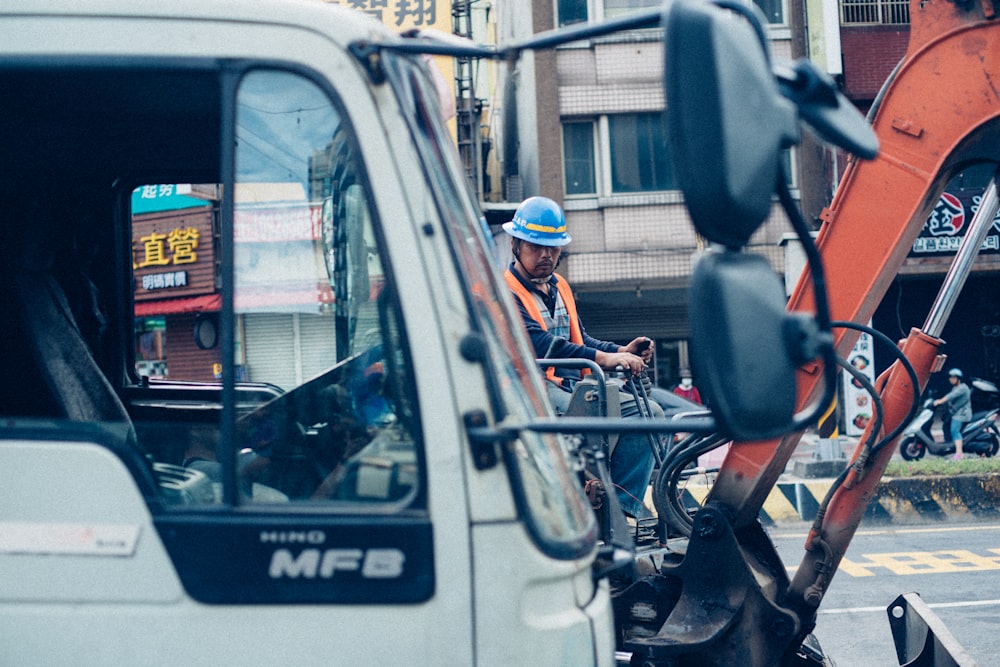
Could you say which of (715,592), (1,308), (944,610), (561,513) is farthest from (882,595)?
(1,308)

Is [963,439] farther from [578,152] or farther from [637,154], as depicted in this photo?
[578,152]

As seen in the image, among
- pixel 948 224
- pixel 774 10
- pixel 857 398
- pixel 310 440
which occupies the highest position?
pixel 774 10

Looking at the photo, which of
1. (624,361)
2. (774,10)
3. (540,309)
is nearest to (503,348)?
(624,361)

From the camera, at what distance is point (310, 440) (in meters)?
1.78

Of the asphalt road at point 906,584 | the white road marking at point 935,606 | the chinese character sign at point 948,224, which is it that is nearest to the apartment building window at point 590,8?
the chinese character sign at point 948,224

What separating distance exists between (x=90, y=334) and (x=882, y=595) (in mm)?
5423

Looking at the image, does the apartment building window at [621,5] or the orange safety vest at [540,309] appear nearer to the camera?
the orange safety vest at [540,309]

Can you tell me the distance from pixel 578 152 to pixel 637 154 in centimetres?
104

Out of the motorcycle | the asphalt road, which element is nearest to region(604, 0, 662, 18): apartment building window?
the motorcycle

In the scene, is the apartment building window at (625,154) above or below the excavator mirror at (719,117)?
above

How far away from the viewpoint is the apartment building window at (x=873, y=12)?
16.7 metres

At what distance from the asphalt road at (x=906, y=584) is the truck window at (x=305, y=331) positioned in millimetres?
3859

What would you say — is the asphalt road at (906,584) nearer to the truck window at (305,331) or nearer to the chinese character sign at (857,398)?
the truck window at (305,331)

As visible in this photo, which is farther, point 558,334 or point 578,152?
point 578,152
